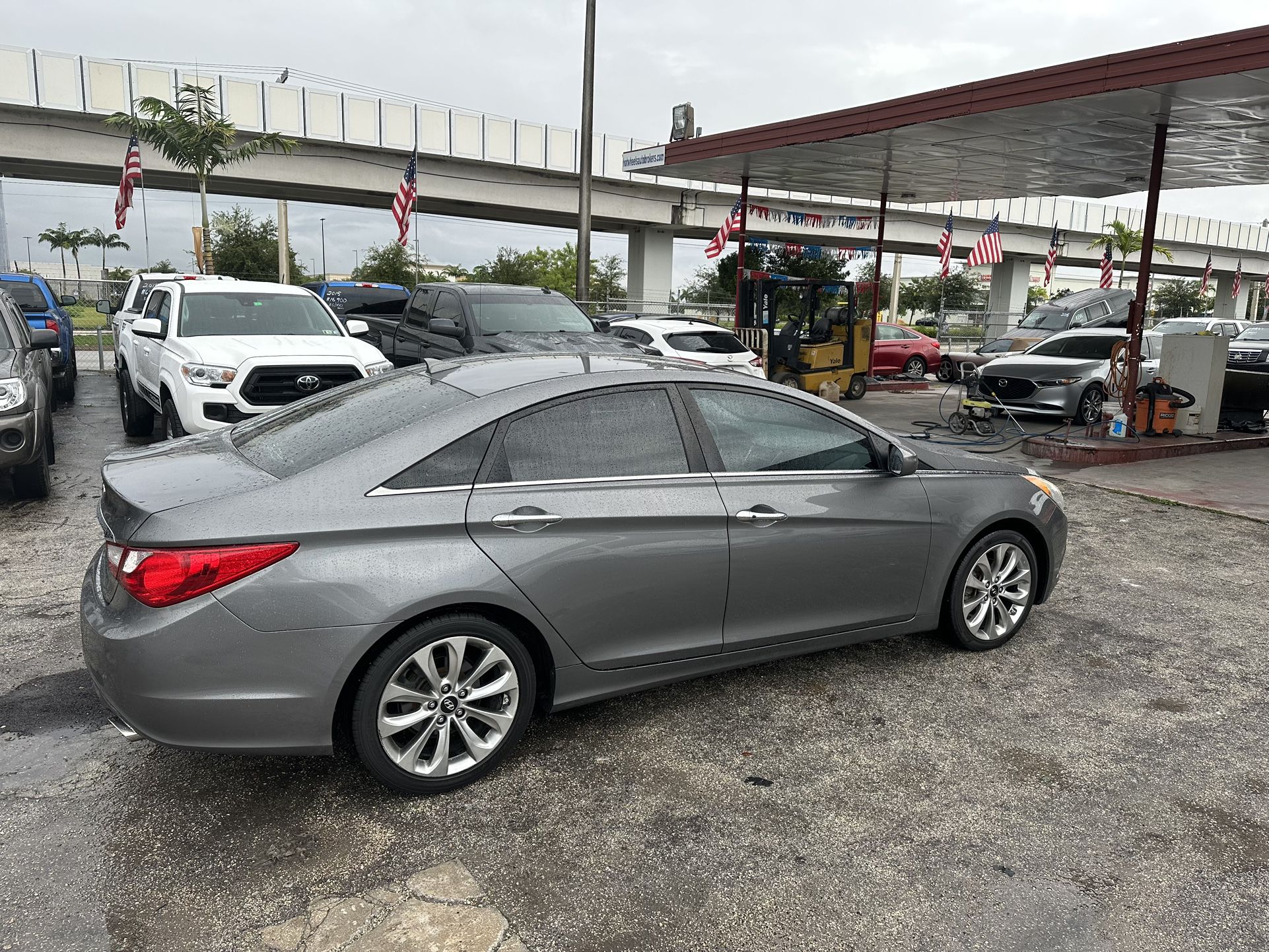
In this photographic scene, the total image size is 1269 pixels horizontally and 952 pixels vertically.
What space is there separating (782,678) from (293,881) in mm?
2405

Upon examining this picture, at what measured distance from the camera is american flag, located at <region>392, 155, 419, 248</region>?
22844mm

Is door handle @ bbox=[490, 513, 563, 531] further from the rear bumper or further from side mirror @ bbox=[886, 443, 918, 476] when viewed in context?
side mirror @ bbox=[886, 443, 918, 476]

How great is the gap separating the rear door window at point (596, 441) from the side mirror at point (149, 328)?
23.2 ft

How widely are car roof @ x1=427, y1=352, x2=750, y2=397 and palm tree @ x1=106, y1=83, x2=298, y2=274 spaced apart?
23.1 meters

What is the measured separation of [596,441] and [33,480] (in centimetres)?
612

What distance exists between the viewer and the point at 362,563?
3.12 meters

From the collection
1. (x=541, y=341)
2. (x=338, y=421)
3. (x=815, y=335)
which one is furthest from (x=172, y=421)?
(x=815, y=335)

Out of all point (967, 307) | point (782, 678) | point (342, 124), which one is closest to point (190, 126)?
point (342, 124)

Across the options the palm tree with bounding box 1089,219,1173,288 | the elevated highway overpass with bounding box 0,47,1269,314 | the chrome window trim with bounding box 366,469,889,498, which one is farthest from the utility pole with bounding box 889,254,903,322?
the chrome window trim with bounding box 366,469,889,498

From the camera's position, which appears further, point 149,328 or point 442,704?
point 149,328

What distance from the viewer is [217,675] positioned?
2.99 metres

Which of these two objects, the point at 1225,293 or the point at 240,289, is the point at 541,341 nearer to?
the point at 240,289

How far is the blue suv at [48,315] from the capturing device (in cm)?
1360

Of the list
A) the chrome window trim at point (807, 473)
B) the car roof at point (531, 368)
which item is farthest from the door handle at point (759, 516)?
the car roof at point (531, 368)
